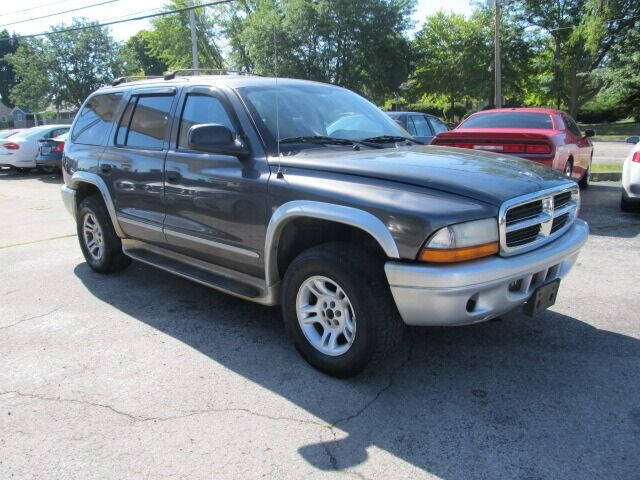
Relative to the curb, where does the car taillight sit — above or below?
above

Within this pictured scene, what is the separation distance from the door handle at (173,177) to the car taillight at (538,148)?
532 cm

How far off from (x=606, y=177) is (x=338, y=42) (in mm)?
26530

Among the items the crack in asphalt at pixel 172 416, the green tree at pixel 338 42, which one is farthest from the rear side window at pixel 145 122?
the green tree at pixel 338 42

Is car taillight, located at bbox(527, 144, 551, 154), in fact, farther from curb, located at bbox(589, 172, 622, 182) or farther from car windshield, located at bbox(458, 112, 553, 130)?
curb, located at bbox(589, 172, 622, 182)

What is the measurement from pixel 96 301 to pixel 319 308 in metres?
2.50

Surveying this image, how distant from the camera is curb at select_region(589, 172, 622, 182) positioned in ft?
38.6

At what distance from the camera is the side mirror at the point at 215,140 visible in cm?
343

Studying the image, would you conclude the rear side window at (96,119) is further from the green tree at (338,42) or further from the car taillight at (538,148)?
the green tree at (338,42)

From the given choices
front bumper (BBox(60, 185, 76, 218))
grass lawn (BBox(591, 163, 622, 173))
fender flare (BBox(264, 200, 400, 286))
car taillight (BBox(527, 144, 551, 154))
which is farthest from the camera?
grass lawn (BBox(591, 163, 622, 173))

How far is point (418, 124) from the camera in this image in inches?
444

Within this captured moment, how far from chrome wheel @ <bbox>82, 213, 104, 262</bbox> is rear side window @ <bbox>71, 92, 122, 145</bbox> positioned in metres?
0.77

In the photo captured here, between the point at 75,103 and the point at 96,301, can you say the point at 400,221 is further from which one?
the point at 75,103

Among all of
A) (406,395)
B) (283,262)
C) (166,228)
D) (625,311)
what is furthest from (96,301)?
(625,311)

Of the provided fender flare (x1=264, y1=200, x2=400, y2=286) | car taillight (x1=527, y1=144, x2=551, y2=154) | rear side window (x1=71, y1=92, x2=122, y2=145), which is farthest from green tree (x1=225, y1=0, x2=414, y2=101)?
fender flare (x1=264, y1=200, x2=400, y2=286)
